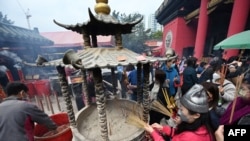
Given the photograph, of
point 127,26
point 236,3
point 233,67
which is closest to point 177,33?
point 236,3

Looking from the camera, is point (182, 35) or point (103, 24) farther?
point (182, 35)

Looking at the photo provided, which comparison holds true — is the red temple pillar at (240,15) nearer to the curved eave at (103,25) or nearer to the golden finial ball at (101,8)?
the curved eave at (103,25)

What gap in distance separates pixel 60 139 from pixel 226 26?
1029 cm

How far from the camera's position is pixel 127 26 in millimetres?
2248

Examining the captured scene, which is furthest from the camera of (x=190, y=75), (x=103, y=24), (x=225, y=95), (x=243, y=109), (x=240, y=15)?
(x=240, y=15)

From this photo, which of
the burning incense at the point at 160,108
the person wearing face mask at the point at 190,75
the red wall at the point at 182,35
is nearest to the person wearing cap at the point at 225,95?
the burning incense at the point at 160,108

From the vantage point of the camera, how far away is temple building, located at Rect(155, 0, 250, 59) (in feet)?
18.1


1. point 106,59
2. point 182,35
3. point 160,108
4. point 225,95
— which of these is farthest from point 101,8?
point 182,35

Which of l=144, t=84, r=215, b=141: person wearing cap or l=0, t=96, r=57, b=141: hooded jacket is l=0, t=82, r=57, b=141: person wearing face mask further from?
l=144, t=84, r=215, b=141: person wearing cap

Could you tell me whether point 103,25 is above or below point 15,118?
above

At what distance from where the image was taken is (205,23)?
25.8 feet

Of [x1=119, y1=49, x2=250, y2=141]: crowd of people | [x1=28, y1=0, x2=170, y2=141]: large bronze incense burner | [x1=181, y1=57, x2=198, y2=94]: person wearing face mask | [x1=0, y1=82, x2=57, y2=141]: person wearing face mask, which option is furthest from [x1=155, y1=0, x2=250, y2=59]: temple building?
[x1=0, y1=82, x2=57, y2=141]: person wearing face mask

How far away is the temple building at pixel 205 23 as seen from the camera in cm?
551

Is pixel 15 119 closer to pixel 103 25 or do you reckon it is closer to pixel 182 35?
pixel 103 25
